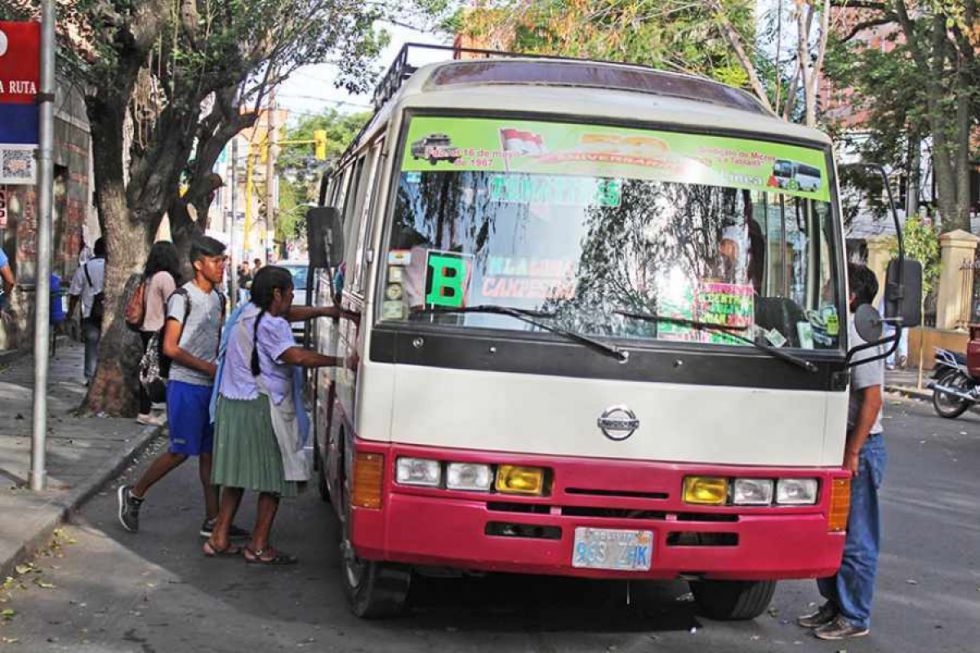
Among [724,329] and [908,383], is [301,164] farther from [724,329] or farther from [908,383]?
[724,329]

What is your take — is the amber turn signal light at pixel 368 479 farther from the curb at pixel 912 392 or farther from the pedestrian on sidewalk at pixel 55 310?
the curb at pixel 912 392

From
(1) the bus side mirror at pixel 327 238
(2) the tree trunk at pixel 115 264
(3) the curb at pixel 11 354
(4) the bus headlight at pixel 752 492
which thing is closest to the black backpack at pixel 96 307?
(2) the tree trunk at pixel 115 264

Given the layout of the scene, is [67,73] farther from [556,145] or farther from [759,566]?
[759,566]

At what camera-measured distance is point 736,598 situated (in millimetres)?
6672

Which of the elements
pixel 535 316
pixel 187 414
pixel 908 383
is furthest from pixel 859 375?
pixel 908 383

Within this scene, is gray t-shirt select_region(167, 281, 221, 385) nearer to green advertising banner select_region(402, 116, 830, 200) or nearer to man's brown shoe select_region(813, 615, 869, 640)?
green advertising banner select_region(402, 116, 830, 200)

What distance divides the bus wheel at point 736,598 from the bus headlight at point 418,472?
187 centimetres

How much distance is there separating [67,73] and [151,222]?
3.78 metres

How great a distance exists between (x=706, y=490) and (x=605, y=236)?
122 centimetres

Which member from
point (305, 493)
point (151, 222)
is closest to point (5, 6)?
point (151, 222)

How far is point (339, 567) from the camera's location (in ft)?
25.2

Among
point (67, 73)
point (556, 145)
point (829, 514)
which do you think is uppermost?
point (67, 73)

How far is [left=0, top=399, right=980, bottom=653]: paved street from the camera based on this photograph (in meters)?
6.15

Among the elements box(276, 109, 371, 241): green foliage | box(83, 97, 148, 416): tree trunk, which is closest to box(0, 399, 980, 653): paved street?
box(83, 97, 148, 416): tree trunk
